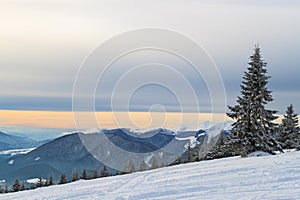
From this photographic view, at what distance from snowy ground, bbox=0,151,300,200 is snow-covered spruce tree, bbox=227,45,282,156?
420cm

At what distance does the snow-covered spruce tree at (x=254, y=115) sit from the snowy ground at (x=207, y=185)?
4205 mm

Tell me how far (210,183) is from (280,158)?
497 cm

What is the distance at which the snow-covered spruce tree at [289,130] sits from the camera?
3684 centimetres

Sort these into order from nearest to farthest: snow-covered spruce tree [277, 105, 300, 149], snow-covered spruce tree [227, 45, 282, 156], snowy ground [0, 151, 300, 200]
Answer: snowy ground [0, 151, 300, 200]
snow-covered spruce tree [227, 45, 282, 156]
snow-covered spruce tree [277, 105, 300, 149]

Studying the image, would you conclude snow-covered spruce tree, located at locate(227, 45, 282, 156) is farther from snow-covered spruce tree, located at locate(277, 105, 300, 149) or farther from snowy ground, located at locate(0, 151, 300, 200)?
snow-covered spruce tree, located at locate(277, 105, 300, 149)

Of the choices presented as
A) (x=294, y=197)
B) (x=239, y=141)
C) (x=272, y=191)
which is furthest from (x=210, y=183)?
(x=239, y=141)

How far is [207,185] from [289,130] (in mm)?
25725

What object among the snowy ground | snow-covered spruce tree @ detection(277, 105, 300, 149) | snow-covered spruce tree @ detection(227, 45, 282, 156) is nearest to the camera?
the snowy ground

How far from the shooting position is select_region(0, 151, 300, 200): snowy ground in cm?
1250

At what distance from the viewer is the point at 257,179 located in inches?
549

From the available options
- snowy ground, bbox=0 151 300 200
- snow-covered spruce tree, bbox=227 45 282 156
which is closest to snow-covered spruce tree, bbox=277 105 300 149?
snow-covered spruce tree, bbox=227 45 282 156

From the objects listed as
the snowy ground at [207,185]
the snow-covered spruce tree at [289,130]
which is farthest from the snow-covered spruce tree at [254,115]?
the snow-covered spruce tree at [289,130]

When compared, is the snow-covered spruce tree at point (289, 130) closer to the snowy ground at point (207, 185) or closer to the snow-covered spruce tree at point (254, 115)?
the snow-covered spruce tree at point (254, 115)

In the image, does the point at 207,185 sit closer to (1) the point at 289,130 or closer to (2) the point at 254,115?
(2) the point at 254,115
